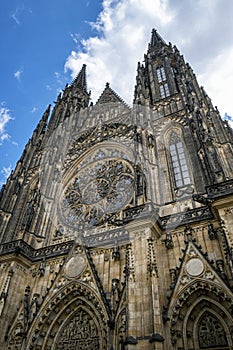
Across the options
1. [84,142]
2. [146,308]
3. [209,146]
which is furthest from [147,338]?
[84,142]

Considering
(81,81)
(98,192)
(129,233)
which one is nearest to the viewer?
(129,233)

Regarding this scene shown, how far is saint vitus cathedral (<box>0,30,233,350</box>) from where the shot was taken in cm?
751

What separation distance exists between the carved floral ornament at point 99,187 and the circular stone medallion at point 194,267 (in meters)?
4.20

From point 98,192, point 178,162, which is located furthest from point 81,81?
point 178,162

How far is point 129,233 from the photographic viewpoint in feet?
29.4

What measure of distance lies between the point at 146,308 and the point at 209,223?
129 inches

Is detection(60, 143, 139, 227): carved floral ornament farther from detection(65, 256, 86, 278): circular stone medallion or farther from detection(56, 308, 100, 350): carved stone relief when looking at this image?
detection(56, 308, 100, 350): carved stone relief

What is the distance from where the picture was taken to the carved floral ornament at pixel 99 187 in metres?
12.3

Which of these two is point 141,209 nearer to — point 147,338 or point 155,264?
point 155,264

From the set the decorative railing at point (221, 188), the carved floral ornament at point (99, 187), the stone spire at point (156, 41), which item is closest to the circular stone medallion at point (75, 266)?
the carved floral ornament at point (99, 187)

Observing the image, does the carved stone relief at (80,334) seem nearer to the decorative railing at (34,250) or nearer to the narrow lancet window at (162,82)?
the decorative railing at (34,250)

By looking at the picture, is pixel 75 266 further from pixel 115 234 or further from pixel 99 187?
pixel 99 187

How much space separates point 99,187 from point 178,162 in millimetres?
3859

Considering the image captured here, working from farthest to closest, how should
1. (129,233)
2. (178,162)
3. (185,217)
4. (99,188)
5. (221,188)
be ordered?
(99,188)
(178,162)
(185,217)
(129,233)
(221,188)
